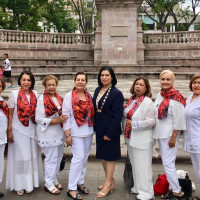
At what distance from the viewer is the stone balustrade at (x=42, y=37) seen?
1716 centimetres

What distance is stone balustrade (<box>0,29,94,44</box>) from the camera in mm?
17156

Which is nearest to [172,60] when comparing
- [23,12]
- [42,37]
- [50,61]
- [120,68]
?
[120,68]

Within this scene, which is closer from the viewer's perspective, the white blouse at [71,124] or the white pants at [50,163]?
the white blouse at [71,124]

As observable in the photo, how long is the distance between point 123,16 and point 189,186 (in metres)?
13.5

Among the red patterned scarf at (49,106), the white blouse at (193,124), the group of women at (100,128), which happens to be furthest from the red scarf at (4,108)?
the white blouse at (193,124)

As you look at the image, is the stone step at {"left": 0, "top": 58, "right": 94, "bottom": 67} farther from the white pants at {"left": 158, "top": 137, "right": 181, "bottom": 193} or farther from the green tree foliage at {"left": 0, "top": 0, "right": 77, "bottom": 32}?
the white pants at {"left": 158, "top": 137, "right": 181, "bottom": 193}

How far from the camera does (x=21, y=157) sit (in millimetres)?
4156

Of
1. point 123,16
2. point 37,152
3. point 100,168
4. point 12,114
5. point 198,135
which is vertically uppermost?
point 123,16

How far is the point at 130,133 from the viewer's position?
13.2ft

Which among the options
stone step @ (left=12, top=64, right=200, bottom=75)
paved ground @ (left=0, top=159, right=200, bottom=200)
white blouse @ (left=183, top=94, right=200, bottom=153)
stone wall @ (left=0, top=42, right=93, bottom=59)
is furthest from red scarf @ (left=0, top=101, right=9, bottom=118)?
stone wall @ (left=0, top=42, right=93, bottom=59)

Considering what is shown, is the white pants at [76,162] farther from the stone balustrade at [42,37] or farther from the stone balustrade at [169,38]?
the stone balustrade at [169,38]

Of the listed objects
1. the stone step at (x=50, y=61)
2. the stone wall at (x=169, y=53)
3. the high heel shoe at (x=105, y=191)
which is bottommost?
the high heel shoe at (x=105, y=191)

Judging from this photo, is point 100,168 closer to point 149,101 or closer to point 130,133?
point 130,133

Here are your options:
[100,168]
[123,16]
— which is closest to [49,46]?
[123,16]
